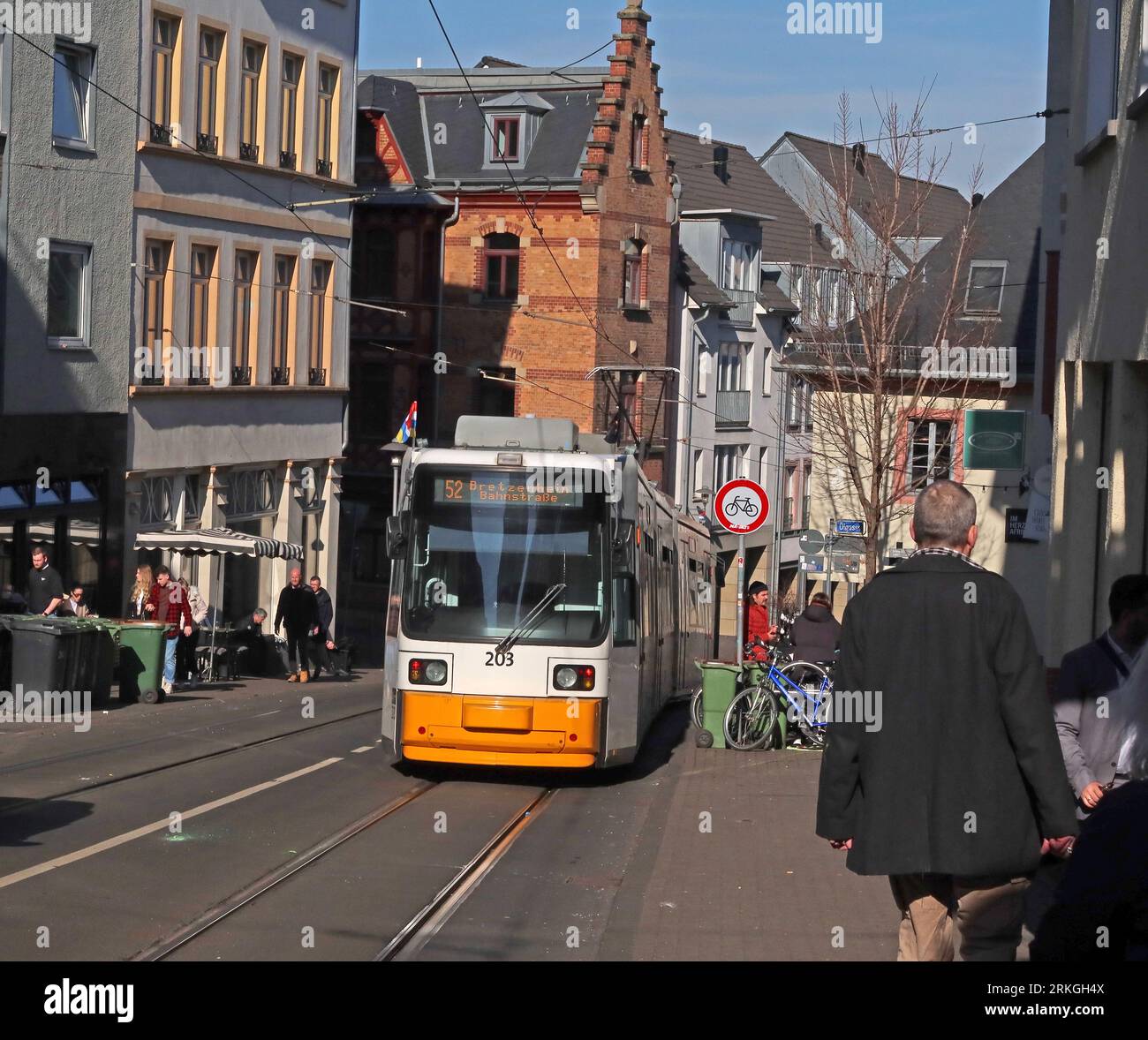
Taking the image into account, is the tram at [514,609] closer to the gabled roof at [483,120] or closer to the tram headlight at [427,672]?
the tram headlight at [427,672]

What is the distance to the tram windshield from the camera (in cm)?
1405

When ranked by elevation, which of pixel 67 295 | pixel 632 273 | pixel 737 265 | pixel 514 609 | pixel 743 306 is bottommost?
pixel 514 609

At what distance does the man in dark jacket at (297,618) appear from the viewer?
2719 cm

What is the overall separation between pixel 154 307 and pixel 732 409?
28.7 m

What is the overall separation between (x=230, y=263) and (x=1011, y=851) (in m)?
27.6

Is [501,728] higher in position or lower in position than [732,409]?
lower

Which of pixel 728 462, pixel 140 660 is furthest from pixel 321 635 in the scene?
pixel 728 462

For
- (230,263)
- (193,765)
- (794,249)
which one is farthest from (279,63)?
(794,249)

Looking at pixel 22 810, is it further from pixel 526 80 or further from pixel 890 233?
pixel 526 80

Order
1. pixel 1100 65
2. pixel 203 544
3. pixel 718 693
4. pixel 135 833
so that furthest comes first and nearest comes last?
pixel 203 544 < pixel 718 693 < pixel 1100 65 < pixel 135 833

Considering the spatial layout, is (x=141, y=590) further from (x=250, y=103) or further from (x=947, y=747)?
(x=947, y=747)

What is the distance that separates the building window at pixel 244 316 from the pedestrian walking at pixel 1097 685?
2612 cm

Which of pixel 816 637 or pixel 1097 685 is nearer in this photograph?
pixel 1097 685

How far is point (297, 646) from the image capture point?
91.9 feet
